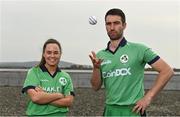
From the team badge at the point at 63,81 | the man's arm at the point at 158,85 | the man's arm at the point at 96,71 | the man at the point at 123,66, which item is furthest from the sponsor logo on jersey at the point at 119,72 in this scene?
the team badge at the point at 63,81

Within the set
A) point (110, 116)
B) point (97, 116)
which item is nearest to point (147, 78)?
point (97, 116)

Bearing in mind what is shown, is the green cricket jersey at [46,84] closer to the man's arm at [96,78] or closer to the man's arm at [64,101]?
the man's arm at [64,101]

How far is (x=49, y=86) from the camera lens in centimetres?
479

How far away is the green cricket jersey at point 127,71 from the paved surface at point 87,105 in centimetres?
861

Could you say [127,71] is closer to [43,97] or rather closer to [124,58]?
[124,58]

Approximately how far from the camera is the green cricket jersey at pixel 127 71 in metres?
4.54

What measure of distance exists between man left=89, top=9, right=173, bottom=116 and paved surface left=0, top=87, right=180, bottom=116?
858cm

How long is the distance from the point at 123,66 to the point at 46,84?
2.90 ft

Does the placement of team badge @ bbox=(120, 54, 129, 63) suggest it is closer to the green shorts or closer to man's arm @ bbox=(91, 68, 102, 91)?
man's arm @ bbox=(91, 68, 102, 91)

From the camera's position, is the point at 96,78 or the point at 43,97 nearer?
the point at 43,97

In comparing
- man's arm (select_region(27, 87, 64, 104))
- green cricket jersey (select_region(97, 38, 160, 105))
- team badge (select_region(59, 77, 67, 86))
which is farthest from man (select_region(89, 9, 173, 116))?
man's arm (select_region(27, 87, 64, 104))

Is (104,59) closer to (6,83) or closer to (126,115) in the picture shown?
(126,115)

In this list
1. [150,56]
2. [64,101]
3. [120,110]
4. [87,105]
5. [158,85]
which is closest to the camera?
[158,85]

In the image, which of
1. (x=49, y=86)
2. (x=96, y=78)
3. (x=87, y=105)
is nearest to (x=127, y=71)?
(x=96, y=78)
